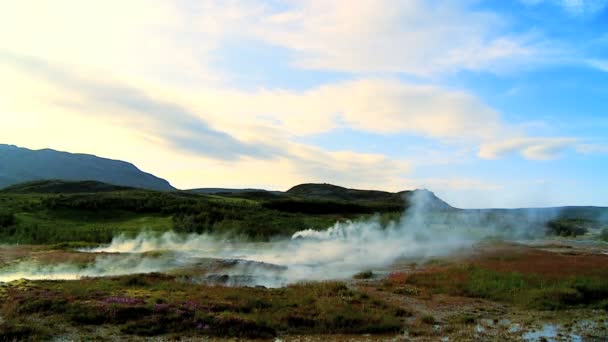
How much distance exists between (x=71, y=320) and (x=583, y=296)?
111ft

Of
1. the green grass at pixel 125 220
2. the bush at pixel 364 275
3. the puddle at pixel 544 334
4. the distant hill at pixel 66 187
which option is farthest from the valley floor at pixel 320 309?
the distant hill at pixel 66 187

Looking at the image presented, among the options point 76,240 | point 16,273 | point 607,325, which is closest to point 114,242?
point 76,240

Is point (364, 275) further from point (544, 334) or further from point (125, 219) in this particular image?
point (125, 219)

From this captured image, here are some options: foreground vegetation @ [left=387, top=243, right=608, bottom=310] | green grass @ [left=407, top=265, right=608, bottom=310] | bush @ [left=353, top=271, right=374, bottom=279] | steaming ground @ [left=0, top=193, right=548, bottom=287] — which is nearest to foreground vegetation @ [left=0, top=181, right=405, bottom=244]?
steaming ground @ [left=0, top=193, right=548, bottom=287]

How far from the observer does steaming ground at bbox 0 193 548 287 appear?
144 feet

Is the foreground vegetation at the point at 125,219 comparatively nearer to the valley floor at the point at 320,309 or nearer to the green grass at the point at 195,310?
the valley floor at the point at 320,309

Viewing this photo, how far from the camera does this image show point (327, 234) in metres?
80.6

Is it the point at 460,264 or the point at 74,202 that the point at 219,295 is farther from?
the point at 74,202

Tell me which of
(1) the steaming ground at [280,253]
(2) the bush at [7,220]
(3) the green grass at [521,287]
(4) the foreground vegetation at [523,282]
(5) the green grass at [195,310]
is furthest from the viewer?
(2) the bush at [7,220]

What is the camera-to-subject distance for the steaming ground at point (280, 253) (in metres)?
44.0

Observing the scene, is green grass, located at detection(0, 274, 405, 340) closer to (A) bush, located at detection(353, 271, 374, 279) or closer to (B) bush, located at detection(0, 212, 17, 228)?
(A) bush, located at detection(353, 271, 374, 279)

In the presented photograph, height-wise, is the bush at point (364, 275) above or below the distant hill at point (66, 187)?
below

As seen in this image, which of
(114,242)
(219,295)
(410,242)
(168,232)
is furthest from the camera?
(410,242)

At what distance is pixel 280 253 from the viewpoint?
64.3m
